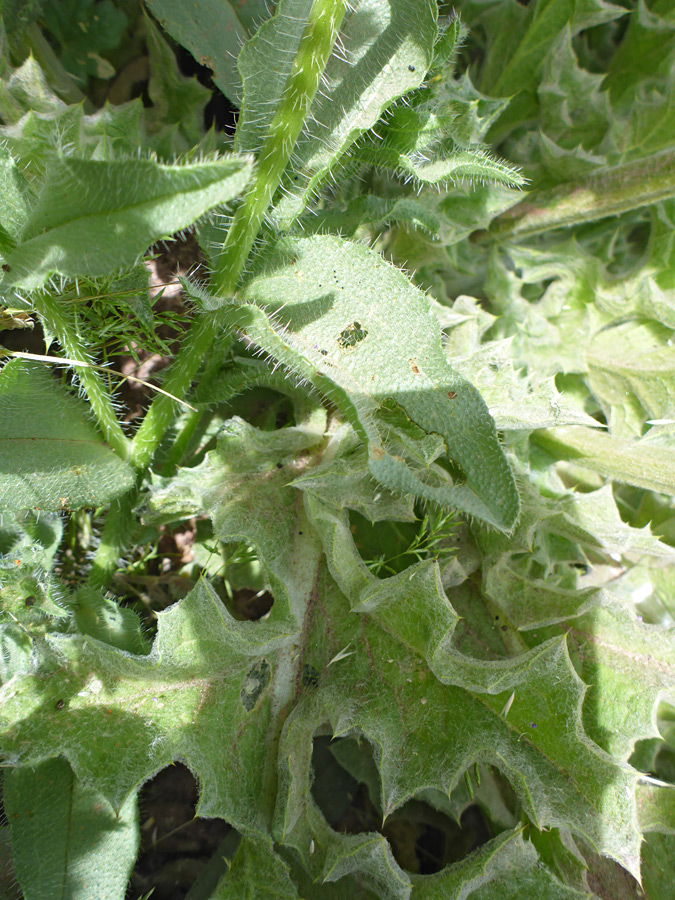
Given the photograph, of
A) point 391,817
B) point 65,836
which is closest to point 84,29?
point 65,836

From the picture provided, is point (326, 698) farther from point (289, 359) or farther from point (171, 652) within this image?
point (289, 359)

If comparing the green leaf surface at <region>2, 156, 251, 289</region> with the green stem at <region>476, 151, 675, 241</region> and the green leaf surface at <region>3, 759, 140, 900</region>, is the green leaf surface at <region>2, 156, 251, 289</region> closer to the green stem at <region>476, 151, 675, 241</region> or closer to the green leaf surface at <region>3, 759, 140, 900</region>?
the green leaf surface at <region>3, 759, 140, 900</region>

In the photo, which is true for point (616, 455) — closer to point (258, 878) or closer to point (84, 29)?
point (258, 878)

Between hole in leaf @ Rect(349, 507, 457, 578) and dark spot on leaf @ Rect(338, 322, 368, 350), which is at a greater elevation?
dark spot on leaf @ Rect(338, 322, 368, 350)

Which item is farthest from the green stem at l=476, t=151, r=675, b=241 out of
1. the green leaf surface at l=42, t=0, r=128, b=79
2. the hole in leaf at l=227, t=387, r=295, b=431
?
the green leaf surface at l=42, t=0, r=128, b=79

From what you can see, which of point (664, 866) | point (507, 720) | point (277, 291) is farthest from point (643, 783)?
point (277, 291)
